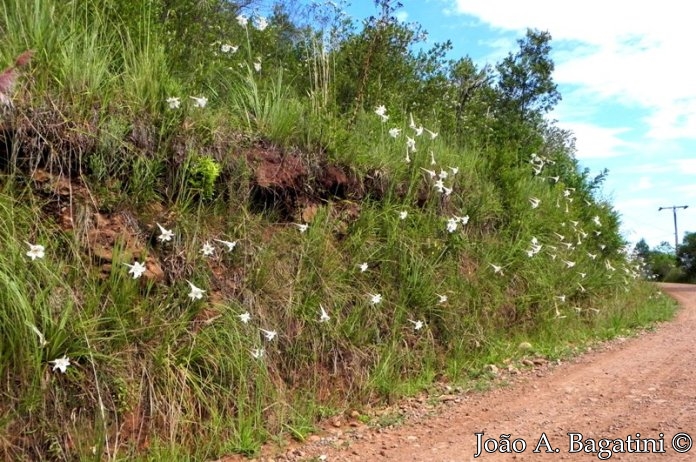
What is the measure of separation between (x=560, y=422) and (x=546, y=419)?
0.12 meters

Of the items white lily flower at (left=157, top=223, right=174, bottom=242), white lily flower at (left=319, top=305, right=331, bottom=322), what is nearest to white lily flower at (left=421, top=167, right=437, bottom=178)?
white lily flower at (left=319, top=305, right=331, bottom=322)

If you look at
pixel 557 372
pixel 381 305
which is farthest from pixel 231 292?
pixel 557 372

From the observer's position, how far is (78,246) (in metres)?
4.02

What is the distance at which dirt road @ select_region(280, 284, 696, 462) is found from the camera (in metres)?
3.86

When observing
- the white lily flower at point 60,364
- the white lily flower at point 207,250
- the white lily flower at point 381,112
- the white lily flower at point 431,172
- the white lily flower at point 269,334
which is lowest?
the white lily flower at point 269,334

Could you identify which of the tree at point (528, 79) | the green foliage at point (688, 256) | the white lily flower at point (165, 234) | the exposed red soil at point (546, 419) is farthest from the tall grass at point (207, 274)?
the green foliage at point (688, 256)

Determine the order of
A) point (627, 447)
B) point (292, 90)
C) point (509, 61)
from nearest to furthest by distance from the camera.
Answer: point (627, 447) → point (292, 90) → point (509, 61)

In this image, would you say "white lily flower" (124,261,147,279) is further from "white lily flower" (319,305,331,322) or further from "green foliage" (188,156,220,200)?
"white lily flower" (319,305,331,322)

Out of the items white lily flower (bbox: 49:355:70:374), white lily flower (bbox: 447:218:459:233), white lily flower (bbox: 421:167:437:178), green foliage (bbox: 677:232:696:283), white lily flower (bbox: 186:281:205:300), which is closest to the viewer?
white lily flower (bbox: 49:355:70:374)

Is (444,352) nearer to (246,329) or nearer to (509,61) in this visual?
(246,329)

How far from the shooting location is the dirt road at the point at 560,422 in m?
3.86

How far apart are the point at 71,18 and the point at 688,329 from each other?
9.21 metres

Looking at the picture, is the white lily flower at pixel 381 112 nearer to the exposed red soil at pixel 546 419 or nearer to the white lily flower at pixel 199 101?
the white lily flower at pixel 199 101

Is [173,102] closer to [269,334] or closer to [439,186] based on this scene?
[269,334]
